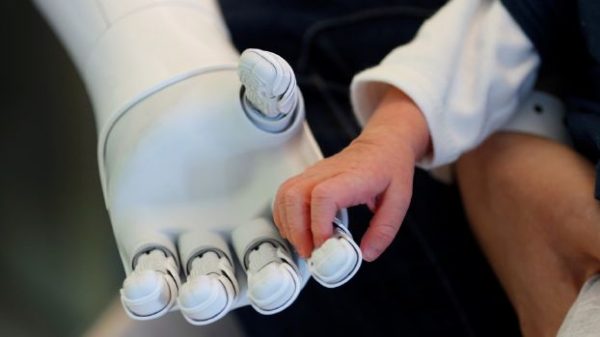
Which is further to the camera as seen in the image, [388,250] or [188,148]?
[388,250]

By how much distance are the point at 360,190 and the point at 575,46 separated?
0.22 meters

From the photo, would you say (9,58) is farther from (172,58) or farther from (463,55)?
(463,55)

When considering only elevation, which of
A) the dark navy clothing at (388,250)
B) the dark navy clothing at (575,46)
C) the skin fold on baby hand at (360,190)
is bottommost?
the dark navy clothing at (388,250)

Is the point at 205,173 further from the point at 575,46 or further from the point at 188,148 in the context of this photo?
the point at 575,46

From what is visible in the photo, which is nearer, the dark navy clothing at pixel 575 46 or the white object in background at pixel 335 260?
the white object in background at pixel 335 260

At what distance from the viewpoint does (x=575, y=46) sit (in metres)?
0.49

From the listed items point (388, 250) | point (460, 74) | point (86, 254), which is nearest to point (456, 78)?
point (460, 74)

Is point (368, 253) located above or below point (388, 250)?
above

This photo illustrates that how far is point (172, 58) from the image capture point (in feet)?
1.38

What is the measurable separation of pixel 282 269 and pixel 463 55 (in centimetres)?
21

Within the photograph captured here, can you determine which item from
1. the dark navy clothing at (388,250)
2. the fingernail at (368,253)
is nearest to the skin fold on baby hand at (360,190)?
the fingernail at (368,253)

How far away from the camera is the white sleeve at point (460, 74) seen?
45 cm

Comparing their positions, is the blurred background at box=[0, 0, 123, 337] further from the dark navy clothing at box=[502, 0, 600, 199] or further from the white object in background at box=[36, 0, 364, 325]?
the dark navy clothing at box=[502, 0, 600, 199]

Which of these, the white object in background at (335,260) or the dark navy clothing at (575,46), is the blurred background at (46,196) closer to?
the white object in background at (335,260)
